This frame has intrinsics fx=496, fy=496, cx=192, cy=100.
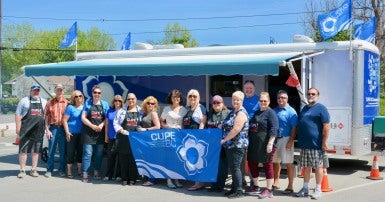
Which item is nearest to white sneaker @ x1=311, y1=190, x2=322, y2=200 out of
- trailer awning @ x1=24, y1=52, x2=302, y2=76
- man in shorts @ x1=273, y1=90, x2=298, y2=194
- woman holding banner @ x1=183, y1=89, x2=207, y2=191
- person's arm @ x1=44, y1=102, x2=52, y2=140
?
man in shorts @ x1=273, y1=90, x2=298, y2=194

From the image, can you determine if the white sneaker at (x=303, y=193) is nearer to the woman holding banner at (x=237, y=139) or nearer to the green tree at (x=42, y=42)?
the woman holding banner at (x=237, y=139)

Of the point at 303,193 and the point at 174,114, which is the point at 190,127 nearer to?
the point at 174,114

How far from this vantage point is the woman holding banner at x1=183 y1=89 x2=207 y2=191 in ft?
26.5

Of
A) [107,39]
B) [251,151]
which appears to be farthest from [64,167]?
[107,39]

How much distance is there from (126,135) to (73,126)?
47.4 inches

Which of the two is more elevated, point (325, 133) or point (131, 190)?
point (325, 133)

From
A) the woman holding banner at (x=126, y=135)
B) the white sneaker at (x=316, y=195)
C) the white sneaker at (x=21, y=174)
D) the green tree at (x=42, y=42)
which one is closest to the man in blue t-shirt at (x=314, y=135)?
the white sneaker at (x=316, y=195)

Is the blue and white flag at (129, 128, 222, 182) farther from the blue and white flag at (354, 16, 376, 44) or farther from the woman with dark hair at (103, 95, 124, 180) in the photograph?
the blue and white flag at (354, 16, 376, 44)

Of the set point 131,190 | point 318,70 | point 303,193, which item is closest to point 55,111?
point 131,190

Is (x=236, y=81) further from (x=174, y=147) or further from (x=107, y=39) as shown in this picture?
(x=107, y=39)

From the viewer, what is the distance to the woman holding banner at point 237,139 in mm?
7353

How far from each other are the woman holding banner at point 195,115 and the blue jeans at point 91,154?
1888 mm

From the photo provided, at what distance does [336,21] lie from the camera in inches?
387

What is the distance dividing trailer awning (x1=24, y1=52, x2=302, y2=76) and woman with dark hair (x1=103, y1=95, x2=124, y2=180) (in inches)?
45.5
